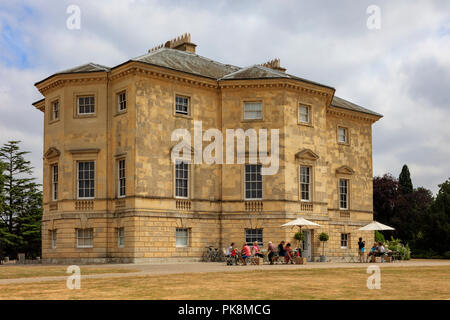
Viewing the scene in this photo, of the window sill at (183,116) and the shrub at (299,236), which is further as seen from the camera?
the shrub at (299,236)

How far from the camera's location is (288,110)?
4097 centimetres

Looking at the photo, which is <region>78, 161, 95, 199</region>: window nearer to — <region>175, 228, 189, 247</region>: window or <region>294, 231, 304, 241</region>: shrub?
<region>175, 228, 189, 247</region>: window

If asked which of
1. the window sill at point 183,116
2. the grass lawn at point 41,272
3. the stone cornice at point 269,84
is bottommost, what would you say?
the grass lawn at point 41,272

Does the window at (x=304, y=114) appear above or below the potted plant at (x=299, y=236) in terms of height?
above

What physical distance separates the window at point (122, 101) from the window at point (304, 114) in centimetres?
1169

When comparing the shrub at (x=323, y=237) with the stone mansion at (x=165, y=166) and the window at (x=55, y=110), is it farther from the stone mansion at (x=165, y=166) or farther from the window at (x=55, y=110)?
the window at (x=55, y=110)

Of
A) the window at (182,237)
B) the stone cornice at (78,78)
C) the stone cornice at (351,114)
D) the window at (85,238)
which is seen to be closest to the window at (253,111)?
the window at (182,237)

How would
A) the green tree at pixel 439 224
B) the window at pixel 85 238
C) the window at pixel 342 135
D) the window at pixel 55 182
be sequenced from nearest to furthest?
1. the window at pixel 85 238
2. the window at pixel 55 182
3. the window at pixel 342 135
4. the green tree at pixel 439 224

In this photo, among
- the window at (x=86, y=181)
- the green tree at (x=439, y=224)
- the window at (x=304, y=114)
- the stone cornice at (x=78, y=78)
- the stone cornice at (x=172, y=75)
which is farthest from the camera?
the green tree at (x=439, y=224)

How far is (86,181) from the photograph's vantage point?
127 feet

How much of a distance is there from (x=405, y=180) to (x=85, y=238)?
151 feet

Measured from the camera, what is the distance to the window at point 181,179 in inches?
1529
